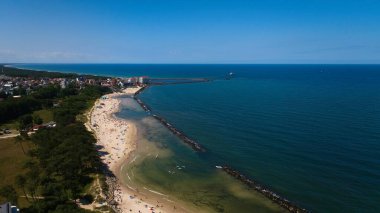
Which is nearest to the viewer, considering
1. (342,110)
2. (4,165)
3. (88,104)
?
(4,165)

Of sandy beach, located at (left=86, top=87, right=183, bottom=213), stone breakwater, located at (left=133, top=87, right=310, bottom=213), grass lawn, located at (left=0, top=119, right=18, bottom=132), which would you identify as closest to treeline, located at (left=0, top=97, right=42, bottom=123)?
grass lawn, located at (left=0, top=119, right=18, bottom=132)

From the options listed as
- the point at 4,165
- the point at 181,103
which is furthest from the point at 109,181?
the point at 181,103

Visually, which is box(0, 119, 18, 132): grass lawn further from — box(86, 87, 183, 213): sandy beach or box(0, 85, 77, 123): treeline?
box(86, 87, 183, 213): sandy beach

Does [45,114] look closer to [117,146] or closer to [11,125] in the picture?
[11,125]

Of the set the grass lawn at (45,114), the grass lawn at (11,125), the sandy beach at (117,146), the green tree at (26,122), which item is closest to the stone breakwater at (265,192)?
the sandy beach at (117,146)

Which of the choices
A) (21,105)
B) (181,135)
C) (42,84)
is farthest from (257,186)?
(42,84)

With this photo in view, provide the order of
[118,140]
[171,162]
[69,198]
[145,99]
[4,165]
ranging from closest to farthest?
[69,198] → [4,165] → [171,162] → [118,140] → [145,99]

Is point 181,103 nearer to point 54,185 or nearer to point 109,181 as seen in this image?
point 109,181

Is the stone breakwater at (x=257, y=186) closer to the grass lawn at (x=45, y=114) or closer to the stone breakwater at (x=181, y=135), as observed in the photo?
the stone breakwater at (x=181, y=135)
